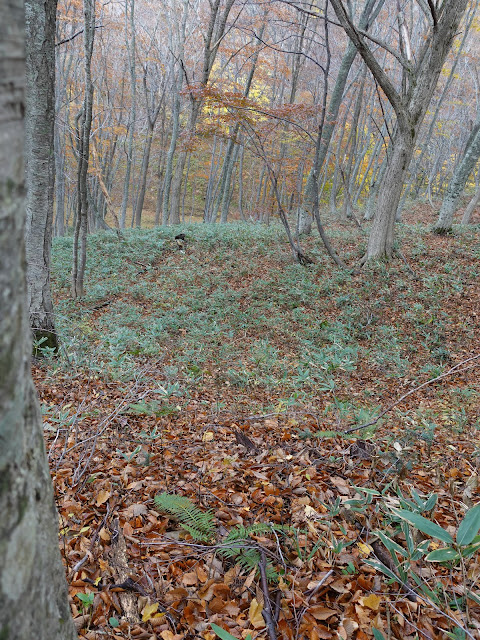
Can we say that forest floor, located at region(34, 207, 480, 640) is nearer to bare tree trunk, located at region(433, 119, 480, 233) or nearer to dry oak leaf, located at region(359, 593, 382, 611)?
dry oak leaf, located at region(359, 593, 382, 611)

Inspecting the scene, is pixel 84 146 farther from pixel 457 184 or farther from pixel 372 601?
pixel 457 184

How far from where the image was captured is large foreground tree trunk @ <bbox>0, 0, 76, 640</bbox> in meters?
0.64

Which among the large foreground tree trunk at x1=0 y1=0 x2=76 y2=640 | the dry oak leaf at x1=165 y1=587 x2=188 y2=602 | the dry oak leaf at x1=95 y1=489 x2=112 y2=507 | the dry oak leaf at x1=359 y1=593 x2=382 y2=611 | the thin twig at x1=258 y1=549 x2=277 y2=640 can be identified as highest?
the large foreground tree trunk at x1=0 y1=0 x2=76 y2=640

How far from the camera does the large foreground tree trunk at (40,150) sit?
14.1ft

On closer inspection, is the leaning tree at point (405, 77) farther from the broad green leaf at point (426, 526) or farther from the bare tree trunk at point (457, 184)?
the broad green leaf at point (426, 526)

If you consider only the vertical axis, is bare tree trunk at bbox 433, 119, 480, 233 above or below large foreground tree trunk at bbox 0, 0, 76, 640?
above

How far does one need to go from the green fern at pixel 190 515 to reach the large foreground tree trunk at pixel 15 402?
1.36 metres

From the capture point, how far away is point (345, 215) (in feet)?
62.3

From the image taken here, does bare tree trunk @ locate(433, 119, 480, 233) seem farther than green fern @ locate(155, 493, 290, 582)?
Yes

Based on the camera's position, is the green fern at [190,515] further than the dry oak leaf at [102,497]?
No

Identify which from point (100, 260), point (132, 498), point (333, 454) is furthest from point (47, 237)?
point (100, 260)

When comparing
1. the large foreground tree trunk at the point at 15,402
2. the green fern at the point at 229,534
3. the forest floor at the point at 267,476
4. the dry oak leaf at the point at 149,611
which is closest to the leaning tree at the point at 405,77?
the forest floor at the point at 267,476

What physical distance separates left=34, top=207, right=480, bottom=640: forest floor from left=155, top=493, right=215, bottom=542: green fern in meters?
0.02

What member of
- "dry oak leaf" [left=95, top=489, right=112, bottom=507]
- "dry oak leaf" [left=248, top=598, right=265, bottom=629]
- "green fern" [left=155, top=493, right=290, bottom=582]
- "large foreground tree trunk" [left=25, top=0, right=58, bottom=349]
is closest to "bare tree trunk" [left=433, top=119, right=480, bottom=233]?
"large foreground tree trunk" [left=25, top=0, right=58, bottom=349]
